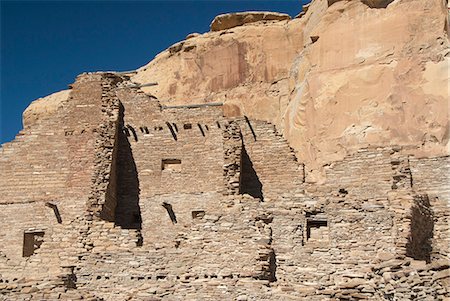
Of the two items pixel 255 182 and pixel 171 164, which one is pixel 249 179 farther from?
pixel 171 164

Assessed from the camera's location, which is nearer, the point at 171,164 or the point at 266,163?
the point at 266,163

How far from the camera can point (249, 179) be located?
897 inches

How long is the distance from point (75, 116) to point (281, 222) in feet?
31.2

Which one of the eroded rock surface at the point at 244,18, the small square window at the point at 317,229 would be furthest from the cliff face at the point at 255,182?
the eroded rock surface at the point at 244,18

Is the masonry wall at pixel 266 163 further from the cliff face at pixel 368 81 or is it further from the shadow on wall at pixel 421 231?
the shadow on wall at pixel 421 231

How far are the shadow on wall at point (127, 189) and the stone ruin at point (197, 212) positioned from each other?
0.04m

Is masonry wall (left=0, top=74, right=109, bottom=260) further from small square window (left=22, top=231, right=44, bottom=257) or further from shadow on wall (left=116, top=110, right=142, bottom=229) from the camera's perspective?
shadow on wall (left=116, top=110, right=142, bottom=229)

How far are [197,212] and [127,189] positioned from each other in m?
2.62

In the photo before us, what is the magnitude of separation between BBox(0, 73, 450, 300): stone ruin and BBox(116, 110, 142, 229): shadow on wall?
4cm

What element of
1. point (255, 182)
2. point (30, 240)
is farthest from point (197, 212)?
point (30, 240)

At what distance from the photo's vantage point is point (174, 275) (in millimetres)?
16641

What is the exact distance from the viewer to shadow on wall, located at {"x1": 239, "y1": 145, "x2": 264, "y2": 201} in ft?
74.1

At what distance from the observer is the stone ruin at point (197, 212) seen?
52.2ft

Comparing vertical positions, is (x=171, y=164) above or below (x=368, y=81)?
below
